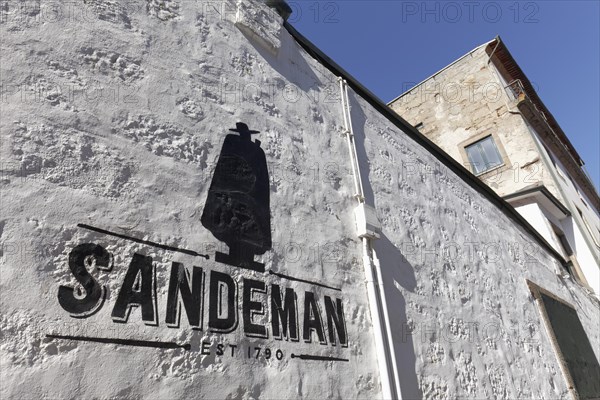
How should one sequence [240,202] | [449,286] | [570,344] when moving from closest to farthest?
[240,202] → [449,286] → [570,344]

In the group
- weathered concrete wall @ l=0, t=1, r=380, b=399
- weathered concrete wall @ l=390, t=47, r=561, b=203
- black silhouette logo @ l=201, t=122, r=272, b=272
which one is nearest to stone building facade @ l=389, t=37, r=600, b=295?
weathered concrete wall @ l=390, t=47, r=561, b=203

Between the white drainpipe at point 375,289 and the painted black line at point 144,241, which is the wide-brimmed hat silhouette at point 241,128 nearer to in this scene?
the painted black line at point 144,241

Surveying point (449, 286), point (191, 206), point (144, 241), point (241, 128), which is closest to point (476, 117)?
point (449, 286)

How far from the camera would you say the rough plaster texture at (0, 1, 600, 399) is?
1543 mm

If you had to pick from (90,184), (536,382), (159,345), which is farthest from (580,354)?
(90,184)

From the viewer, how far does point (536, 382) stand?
4418 mm

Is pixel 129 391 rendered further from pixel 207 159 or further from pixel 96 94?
pixel 96 94

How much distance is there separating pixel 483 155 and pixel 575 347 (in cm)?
698

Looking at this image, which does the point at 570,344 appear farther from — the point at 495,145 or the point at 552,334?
the point at 495,145

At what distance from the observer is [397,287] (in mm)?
3191

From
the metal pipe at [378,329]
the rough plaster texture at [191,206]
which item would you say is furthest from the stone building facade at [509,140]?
the metal pipe at [378,329]

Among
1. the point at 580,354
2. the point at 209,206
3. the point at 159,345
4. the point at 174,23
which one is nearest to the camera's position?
the point at 159,345

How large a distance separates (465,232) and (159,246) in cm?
391

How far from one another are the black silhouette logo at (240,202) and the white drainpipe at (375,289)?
909 millimetres
